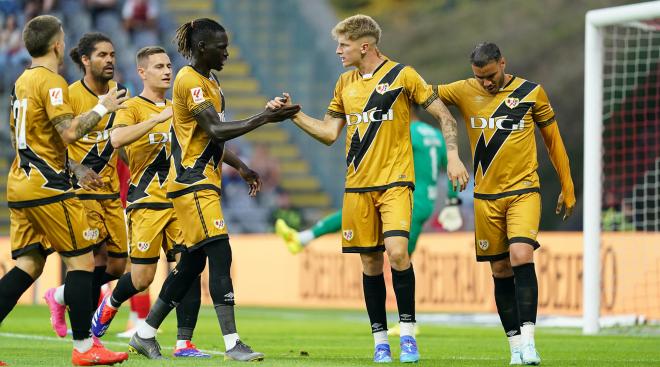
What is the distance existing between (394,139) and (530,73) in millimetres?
23596

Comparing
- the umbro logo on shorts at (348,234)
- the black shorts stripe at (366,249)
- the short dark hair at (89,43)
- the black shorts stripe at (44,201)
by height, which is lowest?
the black shorts stripe at (366,249)

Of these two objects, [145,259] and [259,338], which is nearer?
[145,259]

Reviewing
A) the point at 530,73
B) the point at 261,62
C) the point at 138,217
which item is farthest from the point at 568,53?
the point at 138,217

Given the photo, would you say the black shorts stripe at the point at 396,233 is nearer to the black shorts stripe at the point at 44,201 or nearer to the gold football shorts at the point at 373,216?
the gold football shorts at the point at 373,216

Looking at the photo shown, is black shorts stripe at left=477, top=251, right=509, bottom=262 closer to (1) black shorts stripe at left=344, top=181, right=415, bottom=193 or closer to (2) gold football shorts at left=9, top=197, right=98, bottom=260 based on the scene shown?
(1) black shorts stripe at left=344, top=181, right=415, bottom=193

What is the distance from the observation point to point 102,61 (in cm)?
995

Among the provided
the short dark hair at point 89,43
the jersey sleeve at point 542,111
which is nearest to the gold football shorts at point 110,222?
the short dark hair at point 89,43

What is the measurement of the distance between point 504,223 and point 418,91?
1086 millimetres

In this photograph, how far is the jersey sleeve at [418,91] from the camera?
8.57 m

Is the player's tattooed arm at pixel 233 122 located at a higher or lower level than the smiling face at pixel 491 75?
lower

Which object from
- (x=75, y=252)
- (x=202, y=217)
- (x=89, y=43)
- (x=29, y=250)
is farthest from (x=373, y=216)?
(x=89, y=43)

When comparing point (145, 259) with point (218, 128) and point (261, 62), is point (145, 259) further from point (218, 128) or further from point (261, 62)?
point (261, 62)

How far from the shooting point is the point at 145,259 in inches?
381

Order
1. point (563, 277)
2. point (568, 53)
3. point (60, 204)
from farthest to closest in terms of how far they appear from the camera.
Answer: point (568, 53) → point (563, 277) → point (60, 204)
